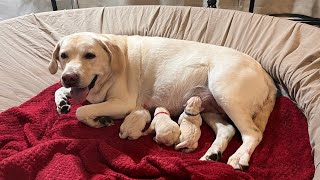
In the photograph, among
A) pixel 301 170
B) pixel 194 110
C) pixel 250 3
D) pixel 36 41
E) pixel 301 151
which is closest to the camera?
pixel 301 170

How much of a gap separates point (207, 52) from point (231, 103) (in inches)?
15.7

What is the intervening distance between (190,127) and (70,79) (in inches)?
25.9

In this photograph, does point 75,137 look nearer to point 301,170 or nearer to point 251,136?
point 251,136

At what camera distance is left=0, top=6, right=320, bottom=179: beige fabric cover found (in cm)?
201

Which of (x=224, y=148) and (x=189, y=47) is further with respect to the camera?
(x=189, y=47)

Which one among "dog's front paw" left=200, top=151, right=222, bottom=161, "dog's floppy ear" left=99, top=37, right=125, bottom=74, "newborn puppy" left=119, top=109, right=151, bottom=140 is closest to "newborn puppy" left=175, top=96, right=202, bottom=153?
"dog's front paw" left=200, top=151, right=222, bottom=161

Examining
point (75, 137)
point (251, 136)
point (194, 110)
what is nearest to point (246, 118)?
point (251, 136)

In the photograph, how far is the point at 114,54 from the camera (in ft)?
6.37

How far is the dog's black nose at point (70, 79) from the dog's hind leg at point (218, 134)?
0.74m

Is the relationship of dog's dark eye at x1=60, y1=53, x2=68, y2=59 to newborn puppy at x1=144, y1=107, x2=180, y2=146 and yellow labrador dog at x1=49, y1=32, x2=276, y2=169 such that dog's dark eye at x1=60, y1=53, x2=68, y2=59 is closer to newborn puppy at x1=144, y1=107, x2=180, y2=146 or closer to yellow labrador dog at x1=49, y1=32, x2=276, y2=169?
yellow labrador dog at x1=49, y1=32, x2=276, y2=169

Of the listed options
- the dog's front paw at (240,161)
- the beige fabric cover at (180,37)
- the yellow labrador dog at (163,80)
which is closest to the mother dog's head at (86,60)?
the yellow labrador dog at (163,80)

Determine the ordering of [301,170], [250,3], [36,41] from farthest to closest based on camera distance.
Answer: [250,3] → [36,41] → [301,170]

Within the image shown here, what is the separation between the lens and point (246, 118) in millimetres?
1829

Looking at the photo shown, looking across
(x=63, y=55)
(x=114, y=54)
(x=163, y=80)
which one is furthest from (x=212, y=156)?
(x=63, y=55)
